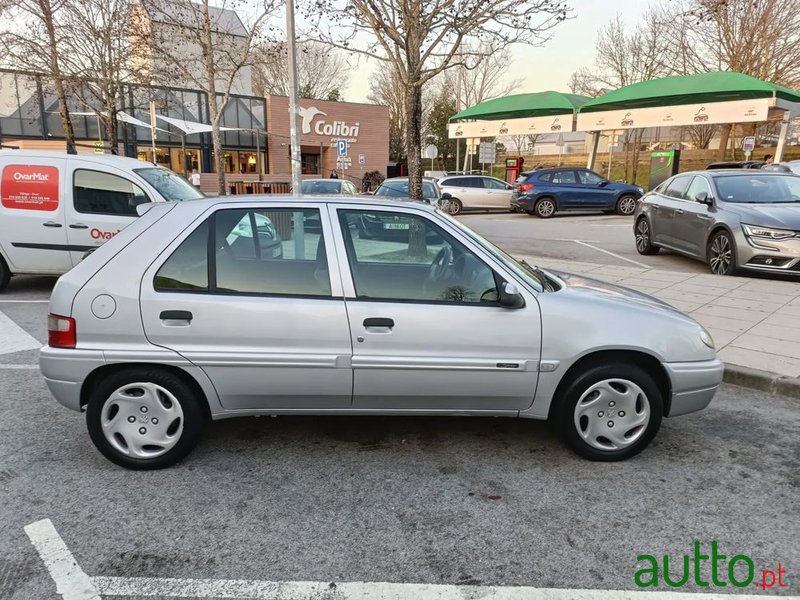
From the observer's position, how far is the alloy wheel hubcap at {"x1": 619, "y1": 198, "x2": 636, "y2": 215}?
20.4 m

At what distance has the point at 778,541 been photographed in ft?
8.79

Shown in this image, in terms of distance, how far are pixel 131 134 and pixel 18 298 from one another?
83.5 feet

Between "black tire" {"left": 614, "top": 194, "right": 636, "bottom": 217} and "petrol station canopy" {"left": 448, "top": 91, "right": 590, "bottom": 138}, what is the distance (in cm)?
779

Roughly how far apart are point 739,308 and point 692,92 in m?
18.6

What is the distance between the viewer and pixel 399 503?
2.98 metres

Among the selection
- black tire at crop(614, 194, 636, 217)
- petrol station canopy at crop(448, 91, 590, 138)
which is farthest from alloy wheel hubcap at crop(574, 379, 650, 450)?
petrol station canopy at crop(448, 91, 590, 138)

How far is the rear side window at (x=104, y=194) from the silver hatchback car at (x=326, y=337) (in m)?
4.78

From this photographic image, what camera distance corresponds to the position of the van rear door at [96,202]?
745 centimetres

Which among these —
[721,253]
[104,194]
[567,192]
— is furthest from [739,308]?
[567,192]

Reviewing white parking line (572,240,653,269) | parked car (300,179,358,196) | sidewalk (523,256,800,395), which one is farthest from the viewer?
parked car (300,179,358,196)

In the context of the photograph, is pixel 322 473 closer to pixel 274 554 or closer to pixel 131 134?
pixel 274 554

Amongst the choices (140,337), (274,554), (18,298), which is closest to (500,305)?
(274,554)

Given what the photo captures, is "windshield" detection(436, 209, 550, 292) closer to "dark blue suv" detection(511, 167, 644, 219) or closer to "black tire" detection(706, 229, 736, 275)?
"black tire" detection(706, 229, 736, 275)

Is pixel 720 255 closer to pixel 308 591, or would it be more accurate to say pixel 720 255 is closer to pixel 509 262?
pixel 509 262
